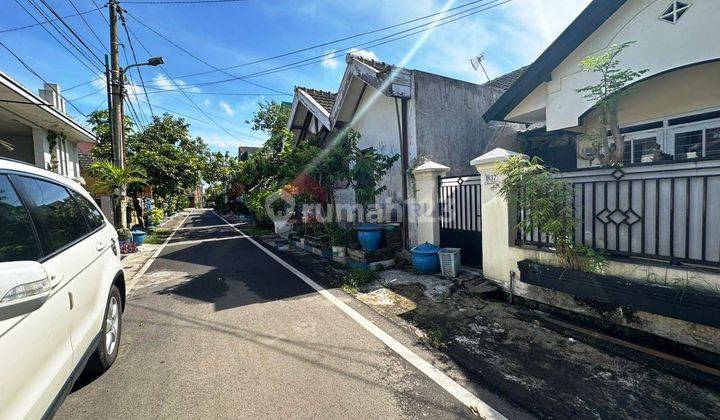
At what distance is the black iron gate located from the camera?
21.2ft

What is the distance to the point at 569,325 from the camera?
4.19m

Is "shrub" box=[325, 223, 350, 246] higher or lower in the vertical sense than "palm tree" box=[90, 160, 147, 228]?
lower

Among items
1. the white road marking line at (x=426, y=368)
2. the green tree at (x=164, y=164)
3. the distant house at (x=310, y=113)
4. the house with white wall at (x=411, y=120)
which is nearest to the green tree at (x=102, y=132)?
the green tree at (x=164, y=164)

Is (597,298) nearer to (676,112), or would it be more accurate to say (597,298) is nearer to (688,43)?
(688,43)

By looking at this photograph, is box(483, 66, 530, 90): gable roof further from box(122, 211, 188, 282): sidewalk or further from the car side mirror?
the car side mirror

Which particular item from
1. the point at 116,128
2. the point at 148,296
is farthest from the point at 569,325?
the point at 116,128

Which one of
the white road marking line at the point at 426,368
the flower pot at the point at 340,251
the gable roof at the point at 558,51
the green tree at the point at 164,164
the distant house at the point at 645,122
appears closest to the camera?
the white road marking line at the point at 426,368

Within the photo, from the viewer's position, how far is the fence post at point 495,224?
526 cm

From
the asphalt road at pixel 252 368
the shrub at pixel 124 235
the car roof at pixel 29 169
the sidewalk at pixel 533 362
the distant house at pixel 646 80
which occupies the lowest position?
the sidewalk at pixel 533 362

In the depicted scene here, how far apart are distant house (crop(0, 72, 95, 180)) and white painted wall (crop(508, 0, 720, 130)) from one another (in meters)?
10.8

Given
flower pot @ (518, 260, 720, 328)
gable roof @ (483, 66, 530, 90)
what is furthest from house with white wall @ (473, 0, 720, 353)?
gable roof @ (483, 66, 530, 90)

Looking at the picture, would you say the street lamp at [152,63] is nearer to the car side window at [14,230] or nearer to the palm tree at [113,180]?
the palm tree at [113,180]

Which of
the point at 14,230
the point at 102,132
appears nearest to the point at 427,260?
the point at 14,230

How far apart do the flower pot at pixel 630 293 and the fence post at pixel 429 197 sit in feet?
8.57
